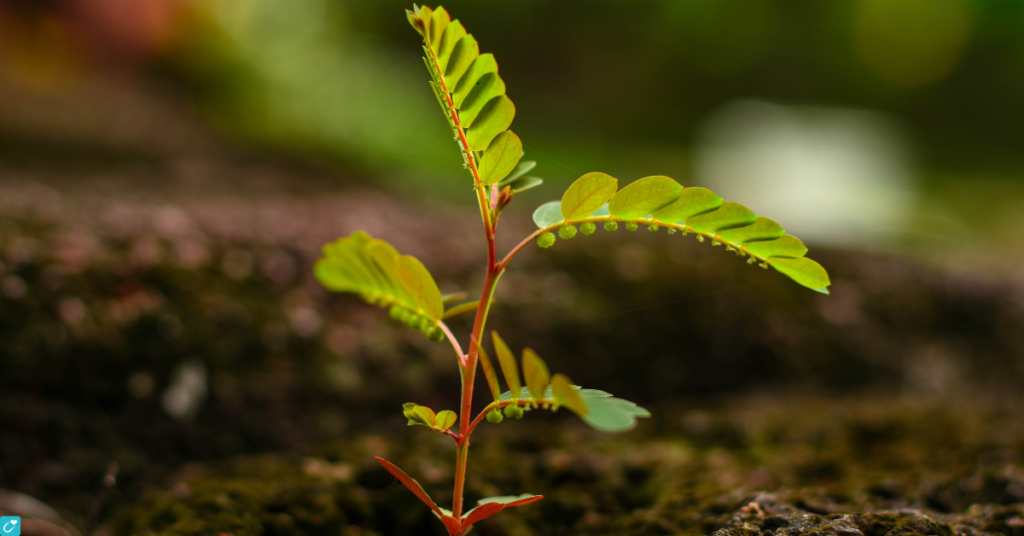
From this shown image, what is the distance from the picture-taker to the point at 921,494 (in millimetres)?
646

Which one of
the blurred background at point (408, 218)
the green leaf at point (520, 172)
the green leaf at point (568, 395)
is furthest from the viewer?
the blurred background at point (408, 218)

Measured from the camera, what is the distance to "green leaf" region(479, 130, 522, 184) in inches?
15.5

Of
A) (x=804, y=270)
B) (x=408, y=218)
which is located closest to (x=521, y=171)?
(x=804, y=270)

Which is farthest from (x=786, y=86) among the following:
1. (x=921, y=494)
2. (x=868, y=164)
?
(x=921, y=494)

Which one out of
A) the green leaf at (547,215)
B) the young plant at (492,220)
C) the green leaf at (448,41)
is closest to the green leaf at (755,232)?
the young plant at (492,220)

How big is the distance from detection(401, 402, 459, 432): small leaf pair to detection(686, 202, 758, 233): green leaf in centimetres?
23

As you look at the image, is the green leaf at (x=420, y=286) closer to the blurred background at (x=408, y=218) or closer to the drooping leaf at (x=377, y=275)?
the drooping leaf at (x=377, y=275)

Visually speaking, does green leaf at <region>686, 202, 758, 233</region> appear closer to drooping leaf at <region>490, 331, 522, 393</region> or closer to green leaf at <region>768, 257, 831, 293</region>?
green leaf at <region>768, 257, 831, 293</region>

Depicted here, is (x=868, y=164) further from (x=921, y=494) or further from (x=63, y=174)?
(x=63, y=174)

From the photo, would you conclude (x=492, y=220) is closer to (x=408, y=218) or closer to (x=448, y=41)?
(x=448, y=41)

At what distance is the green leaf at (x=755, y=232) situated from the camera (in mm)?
379

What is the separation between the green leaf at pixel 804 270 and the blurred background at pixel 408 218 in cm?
21

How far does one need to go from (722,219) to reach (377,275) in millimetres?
249

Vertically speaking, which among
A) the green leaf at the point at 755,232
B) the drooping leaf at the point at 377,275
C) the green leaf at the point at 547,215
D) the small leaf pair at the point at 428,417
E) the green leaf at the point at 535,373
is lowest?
the small leaf pair at the point at 428,417
